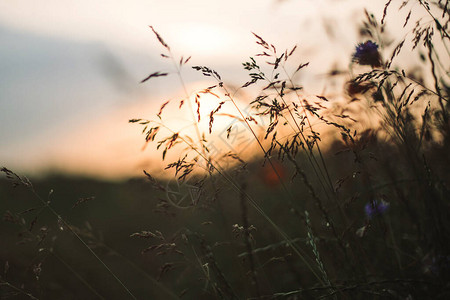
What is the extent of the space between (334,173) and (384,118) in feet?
4.53

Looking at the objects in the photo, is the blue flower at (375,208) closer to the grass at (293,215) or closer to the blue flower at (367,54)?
the grass at (293,215)

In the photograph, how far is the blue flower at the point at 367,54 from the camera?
2.10m

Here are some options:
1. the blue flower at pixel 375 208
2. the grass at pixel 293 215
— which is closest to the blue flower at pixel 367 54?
the grass at pixel 293 215

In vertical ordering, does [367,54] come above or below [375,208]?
above

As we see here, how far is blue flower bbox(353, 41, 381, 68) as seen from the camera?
2.10 metres

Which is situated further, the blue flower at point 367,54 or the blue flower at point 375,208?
the blue flower at point 367,54

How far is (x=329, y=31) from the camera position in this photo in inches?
97.5

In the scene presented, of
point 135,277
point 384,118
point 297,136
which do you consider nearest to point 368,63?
point 384,118

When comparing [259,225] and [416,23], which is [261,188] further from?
[416,23]

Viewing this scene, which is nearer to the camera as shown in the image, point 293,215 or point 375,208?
point 375,208

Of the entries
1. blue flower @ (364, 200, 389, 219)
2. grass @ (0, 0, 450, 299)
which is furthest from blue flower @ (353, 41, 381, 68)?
blue flower @ (364, 200, 389, 219)

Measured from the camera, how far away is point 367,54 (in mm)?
2152

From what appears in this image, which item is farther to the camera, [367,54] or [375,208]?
[367,54]

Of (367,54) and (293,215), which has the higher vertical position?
(367,54)
